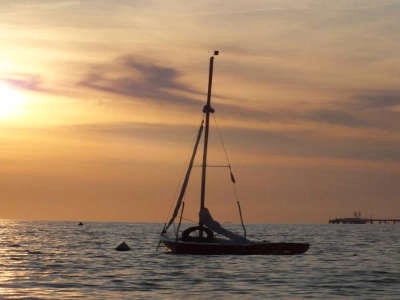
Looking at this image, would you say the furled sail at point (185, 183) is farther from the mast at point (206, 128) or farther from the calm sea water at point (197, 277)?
the calm sea water at point (197, 277)

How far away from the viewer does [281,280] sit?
68938mm

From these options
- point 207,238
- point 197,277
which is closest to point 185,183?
point 207,238

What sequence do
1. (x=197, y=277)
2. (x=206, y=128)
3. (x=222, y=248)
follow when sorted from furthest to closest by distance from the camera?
(x=206, y=128) < (x=222, y=248) < (x=197, y=277)

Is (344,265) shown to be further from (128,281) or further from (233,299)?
(233,299)

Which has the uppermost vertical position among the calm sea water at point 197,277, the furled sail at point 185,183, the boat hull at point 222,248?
the furled sail at point 185,183

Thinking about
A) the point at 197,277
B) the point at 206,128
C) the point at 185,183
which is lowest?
the point at 197,277

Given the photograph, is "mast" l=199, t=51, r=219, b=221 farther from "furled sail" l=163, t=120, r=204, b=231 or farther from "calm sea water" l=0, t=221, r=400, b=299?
"calm sea water" l=0, t=221, r=400, b=299

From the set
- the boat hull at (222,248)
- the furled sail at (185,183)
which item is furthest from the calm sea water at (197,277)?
the furled sail at (185,183)

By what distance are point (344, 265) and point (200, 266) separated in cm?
1912

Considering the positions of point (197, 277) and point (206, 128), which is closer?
point (197, 277)

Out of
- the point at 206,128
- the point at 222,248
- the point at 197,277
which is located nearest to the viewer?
the point at 197,277

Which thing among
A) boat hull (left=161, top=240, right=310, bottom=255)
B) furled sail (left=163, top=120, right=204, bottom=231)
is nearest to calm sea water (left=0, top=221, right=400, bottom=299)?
boat hull (left=161, top=240, right=310, bottom=255)

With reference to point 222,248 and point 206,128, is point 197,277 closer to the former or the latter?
point 222,248

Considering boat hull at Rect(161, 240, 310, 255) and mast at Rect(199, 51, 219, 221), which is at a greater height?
mast at Rect(199, 51, 219, 221)
